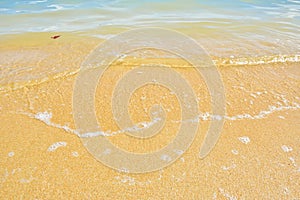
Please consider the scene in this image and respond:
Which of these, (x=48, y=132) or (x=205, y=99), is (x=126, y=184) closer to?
(x=48, y=132)

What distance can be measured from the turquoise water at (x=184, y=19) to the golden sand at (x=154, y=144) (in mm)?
1980

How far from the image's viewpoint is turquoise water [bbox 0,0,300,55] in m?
6.18

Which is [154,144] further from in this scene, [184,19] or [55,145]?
[184,19]

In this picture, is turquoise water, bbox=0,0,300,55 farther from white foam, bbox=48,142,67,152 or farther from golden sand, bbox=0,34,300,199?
white foam, bbox=48,142,67,152

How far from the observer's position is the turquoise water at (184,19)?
6.18 metres

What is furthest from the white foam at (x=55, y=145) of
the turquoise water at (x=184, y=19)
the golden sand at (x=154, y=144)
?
the turquoise water at (x=184, y=19)

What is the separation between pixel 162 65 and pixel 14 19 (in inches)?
223

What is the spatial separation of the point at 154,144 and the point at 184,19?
6163 millimetres

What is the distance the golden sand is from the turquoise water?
1.98 metres

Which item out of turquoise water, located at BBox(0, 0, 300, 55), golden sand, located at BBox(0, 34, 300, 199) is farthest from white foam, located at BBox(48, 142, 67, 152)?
turquoise water, located at BBox(0, 0, 300, 55)

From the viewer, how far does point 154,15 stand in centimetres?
854

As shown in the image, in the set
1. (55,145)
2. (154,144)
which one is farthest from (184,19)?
(55,145)

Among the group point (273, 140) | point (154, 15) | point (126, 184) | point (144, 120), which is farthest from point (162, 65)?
point (154, 15)

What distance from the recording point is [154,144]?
9.03ft
